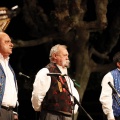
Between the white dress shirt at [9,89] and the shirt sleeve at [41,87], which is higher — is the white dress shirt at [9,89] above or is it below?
above

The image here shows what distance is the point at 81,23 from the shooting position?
10.6 meters

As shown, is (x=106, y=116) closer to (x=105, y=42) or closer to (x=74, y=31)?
(x=74, y=31)

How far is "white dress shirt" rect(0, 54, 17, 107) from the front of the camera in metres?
5.37

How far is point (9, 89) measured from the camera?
540cm

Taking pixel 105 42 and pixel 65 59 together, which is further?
pixel 105 42

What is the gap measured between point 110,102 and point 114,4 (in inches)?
246

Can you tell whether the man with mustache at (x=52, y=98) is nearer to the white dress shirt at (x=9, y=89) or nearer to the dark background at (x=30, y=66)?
the white dress shirt at (x=9, y=89)

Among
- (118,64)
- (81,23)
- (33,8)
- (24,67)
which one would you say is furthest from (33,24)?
(118,64)

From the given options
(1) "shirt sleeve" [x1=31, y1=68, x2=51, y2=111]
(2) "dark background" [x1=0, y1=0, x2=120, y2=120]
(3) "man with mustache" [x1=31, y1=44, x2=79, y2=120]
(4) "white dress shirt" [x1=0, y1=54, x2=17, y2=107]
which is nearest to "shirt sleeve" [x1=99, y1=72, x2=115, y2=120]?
(3) "man with mustache" [x1=31, y1=44, x2=79, y2=120]

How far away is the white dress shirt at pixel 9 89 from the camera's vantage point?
5367mm

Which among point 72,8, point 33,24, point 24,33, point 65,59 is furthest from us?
point 24,33

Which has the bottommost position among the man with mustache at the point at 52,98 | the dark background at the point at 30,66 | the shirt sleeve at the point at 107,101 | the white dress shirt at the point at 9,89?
the dark background at the point at 30,66

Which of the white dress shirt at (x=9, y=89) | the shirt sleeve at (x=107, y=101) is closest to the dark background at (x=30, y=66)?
the shirt sleeve at (x=107, y=101)

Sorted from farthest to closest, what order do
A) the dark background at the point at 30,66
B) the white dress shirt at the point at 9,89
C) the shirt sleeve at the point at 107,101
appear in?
the dark background at the point at 30,66, the shirt sleeve at the point at 107,101, the white dress shirt at the point at 9,89
